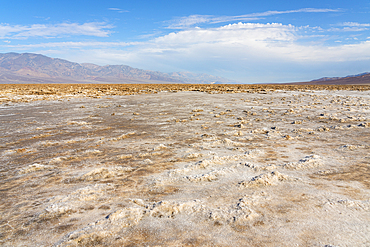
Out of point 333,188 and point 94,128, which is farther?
point 94,128

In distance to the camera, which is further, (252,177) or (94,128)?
(94,128)

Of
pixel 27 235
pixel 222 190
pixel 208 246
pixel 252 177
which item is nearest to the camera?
pixel 208 246

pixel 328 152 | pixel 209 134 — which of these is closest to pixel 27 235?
pixel 209 134

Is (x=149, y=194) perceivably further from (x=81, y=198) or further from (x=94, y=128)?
(x=94, y=128)

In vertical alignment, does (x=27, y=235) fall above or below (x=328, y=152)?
below

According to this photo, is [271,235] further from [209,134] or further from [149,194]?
[209,134]

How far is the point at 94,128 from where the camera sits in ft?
26.7

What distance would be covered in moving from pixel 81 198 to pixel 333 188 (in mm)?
3829

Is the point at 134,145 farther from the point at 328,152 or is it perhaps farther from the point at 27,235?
the point at 328,152

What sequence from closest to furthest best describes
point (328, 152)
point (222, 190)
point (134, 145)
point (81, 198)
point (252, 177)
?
A: point (81, 198)
point (222, 190)
point (252, 177)
point (328, 152)
point (134, 145)

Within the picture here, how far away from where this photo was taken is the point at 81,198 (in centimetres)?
317

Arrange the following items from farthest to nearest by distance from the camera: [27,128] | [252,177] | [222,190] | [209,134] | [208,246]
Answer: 1. [27,128]
2. [209,134]
3. [252,177]
4. [222,190]
5. [208,246]

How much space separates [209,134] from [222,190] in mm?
3617

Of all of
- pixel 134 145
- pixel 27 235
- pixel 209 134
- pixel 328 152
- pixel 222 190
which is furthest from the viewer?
pixel 209 134
